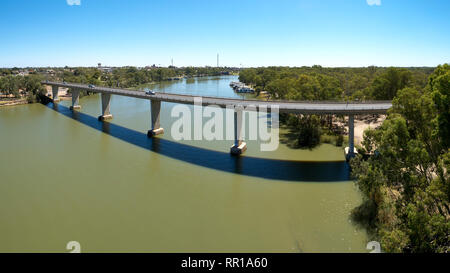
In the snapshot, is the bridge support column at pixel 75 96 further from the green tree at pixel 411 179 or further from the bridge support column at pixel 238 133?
the green tree at pixel 411 179

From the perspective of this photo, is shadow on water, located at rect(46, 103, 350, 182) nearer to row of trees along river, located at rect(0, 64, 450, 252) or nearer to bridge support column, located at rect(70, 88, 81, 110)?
row of trees along river, located at rect(0, 64, 450, 252)

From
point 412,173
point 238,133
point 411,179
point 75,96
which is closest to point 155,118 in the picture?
point 238,133

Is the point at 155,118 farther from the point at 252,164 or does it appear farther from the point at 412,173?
the point at 412,173

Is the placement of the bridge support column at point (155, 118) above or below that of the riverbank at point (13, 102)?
below

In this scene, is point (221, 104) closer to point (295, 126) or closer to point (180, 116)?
point (295, 126)

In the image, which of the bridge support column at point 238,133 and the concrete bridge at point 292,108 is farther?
the bridge support column at point 238,133

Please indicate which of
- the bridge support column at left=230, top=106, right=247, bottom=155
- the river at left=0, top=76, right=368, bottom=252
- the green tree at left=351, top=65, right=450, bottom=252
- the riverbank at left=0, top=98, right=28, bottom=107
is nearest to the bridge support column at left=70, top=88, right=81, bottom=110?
the riverbank at left=0, top=98, right=28, bottom=107

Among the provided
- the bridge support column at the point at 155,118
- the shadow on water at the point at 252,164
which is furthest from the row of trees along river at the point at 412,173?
the bridge support column at the point at 155,118

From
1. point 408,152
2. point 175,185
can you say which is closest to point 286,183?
point 175,185
